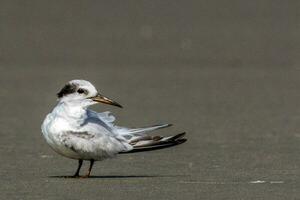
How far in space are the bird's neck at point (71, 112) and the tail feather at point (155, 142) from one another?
0.46m

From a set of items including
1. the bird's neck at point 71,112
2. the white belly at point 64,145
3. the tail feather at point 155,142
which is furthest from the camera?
the tail feather at point 155,142

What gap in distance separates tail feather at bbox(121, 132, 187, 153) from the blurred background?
0.19m

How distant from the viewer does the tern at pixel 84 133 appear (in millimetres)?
8938

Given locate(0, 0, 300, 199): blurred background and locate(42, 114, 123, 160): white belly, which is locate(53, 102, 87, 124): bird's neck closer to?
locate(42, 114, 123, 160): white belly

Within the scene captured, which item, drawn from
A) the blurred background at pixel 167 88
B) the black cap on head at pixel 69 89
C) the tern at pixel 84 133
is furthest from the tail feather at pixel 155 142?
the black cap on head at pixel 69 89

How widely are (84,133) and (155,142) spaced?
537mm

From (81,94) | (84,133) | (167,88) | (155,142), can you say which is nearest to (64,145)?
(84,133)

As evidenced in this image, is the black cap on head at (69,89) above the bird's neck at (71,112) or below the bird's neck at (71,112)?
above

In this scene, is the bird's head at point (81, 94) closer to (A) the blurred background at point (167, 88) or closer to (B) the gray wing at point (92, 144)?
(B) the gray wing at point (92, 144)

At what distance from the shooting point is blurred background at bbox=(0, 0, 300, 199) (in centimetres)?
878

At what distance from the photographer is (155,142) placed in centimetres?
923

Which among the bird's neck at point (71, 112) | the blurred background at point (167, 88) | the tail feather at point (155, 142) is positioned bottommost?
the blurred background at point (167, 88)

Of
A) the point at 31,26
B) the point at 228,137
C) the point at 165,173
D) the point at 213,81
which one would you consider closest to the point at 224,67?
the point at 213,81

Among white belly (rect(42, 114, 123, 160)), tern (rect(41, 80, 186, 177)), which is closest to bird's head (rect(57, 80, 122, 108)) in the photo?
tern (rect(41, 80, 186, 177))
